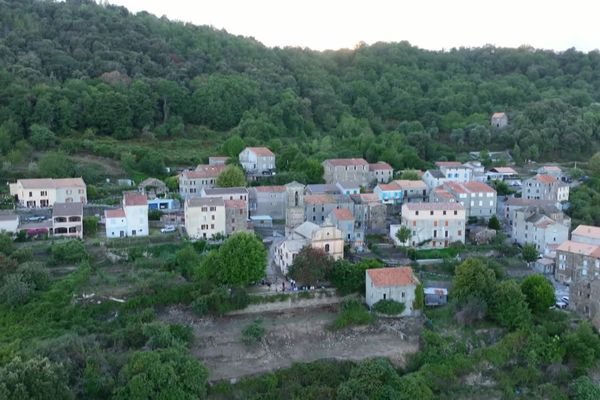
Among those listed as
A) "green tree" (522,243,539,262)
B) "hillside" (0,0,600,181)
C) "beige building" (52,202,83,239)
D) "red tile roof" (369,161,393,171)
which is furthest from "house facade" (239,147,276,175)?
"green tree" (522,243,539,262)

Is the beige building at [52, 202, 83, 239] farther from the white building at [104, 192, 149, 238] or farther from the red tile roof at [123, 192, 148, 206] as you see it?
the red tile roof at [123, 192, 148, 206]

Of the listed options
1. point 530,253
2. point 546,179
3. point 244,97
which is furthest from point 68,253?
point 244,97

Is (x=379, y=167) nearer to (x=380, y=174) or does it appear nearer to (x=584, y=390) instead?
(x=380, y=174)

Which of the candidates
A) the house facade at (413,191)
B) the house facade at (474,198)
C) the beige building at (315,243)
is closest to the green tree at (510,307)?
the beige building at (315,243)

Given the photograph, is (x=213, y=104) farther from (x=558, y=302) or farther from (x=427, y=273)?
(x=558, y=302)

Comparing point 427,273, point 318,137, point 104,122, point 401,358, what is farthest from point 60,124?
point 401,358

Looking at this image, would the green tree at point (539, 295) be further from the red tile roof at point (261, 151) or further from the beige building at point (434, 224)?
the red tile roof at point (261, 151)
